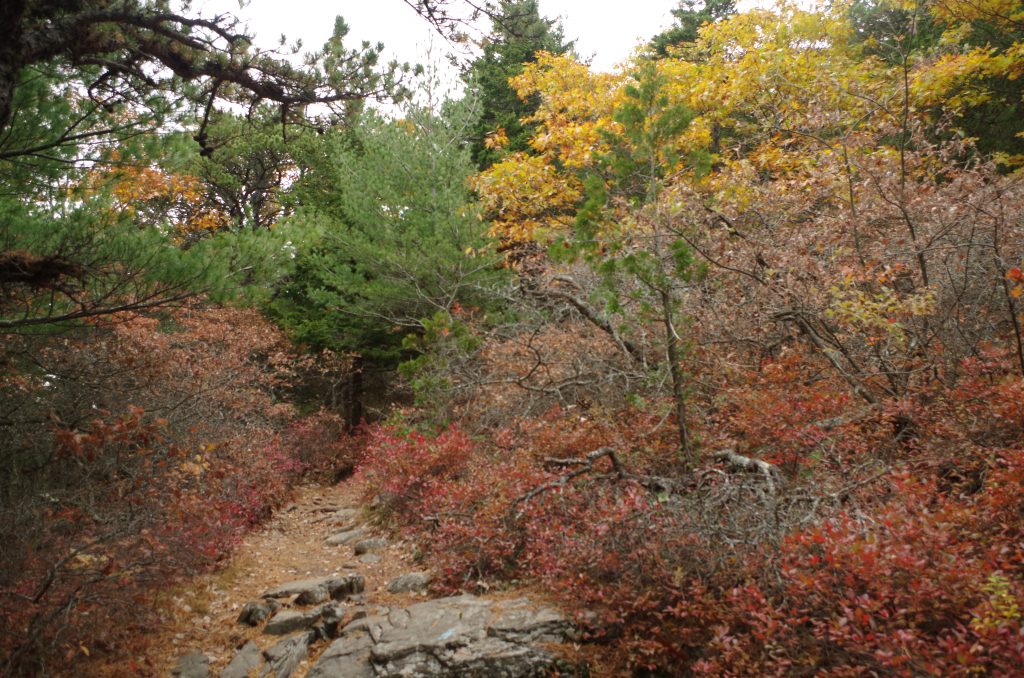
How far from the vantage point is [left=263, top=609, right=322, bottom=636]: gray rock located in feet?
20.1

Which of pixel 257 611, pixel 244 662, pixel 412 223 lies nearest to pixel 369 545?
pixel 257 611

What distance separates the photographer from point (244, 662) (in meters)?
5.63

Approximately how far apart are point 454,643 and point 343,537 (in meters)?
5.20

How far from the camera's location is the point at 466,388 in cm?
1014

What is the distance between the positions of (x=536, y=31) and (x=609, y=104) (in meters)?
8.40

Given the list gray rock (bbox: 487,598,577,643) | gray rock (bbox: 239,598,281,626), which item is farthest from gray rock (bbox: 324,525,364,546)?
gray rock (bbox: 487,598,577,643)

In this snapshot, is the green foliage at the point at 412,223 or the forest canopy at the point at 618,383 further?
the green foliage at the point at 412,223

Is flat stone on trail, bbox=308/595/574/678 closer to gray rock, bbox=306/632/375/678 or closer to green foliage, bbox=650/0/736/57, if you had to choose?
gray rock, bbox=306/632/375/678

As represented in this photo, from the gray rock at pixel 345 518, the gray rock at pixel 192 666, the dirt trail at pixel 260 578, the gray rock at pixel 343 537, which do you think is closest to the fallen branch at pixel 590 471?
the dirt trail at pixel 260 578

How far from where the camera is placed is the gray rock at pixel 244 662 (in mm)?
5457

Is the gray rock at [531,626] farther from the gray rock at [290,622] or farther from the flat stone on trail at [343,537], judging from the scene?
the flat stone on trail at [343,537]

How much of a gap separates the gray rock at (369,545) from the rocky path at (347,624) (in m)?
0.02

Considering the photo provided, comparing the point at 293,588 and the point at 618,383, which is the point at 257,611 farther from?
the point at 618,383

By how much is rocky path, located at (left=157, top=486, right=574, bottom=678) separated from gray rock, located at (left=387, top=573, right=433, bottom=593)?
0.05ft
